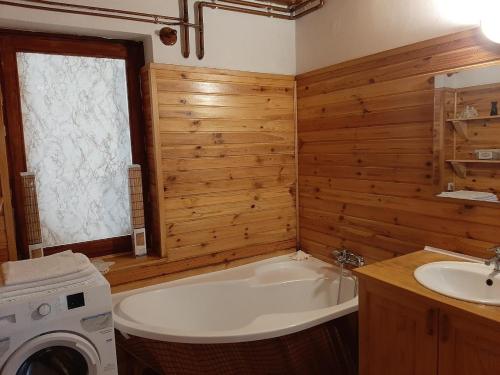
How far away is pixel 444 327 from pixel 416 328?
0.14 metres

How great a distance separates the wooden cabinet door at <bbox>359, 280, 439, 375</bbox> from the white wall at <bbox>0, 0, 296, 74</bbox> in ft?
5.94

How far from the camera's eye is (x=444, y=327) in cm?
157

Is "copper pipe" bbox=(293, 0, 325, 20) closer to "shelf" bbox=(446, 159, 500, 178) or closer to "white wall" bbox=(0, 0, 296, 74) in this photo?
"white wall" bbox=(0, 0, 296, 74)

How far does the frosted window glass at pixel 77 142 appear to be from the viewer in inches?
96.3

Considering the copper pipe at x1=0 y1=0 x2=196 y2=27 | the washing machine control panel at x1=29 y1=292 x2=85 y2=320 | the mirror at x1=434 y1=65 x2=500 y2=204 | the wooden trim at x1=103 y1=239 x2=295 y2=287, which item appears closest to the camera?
the washing machine control panel at x1=29 y1=292 x2=85 y2=320

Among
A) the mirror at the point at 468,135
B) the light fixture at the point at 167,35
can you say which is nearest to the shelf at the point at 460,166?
the mirror at the point at 468,135

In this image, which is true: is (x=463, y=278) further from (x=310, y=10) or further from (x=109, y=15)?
(x=109, y=15)

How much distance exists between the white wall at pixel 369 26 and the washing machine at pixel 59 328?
6.93 ft

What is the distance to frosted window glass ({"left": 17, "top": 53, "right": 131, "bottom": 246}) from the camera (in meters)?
2.45

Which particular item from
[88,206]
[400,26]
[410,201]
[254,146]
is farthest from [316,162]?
[88,206]

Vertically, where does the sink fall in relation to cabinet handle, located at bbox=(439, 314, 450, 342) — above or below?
above

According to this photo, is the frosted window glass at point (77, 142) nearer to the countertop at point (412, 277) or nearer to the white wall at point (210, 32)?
the white wall at point (210, 32)

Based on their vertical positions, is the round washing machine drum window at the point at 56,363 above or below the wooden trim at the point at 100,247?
below

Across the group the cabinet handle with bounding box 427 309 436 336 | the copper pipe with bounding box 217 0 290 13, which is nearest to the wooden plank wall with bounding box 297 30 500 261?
the copper pipe with bounding box 217 0 290 13
